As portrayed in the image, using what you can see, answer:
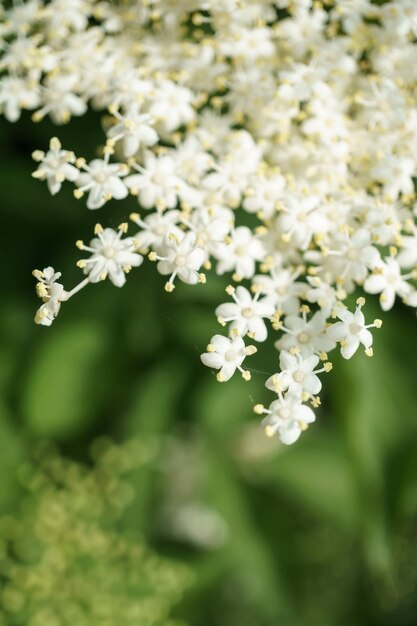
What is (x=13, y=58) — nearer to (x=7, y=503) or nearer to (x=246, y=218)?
(x=246, y=218)

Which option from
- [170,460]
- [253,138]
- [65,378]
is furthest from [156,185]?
[170,460]

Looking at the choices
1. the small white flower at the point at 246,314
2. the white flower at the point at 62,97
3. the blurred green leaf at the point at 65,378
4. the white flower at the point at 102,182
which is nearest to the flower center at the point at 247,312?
the small white flower at the point at 246,314

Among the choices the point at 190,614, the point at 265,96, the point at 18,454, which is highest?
the point at 265,96

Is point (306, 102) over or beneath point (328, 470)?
over

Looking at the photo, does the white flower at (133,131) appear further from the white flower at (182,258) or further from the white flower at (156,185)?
the white flower at (182,258)

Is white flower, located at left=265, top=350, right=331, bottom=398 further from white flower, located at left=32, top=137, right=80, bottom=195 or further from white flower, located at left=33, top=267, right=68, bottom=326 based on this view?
white flower, located at left=32, top=137, right=80, bottom=195

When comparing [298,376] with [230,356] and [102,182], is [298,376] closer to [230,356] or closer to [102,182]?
[230,356]

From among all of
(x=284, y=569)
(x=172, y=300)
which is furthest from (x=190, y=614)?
(x=172, y=300)
